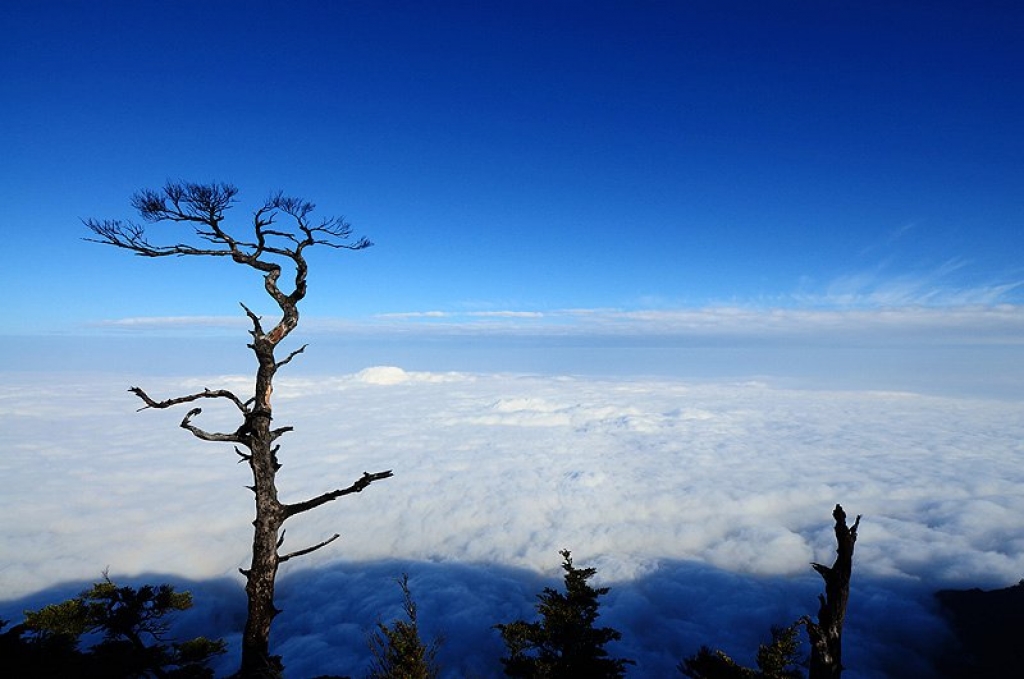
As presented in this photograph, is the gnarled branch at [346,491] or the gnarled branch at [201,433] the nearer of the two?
the gnarled branch at [201,433]

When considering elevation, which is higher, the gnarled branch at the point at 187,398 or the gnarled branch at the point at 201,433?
the gnarled branch at the point at 187,398

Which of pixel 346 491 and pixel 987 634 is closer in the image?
pixel 346 491

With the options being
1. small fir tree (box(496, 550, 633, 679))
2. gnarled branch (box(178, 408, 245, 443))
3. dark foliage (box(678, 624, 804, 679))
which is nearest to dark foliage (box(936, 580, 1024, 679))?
small fir tree (box(496, 550, 633, 679))

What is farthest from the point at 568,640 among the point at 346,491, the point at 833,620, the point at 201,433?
the point at 201,433

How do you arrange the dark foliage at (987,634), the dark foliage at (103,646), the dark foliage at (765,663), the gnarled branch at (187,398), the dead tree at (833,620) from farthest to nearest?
1. the dark foliage at (987,634)
2. the dark foliage at (765,663)
3. the dark foliage at (103,646)
4. the dead tree at (833,620)
5. the gnarled branch at (187,398)

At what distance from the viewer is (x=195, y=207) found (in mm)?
6797

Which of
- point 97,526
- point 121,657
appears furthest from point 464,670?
point 97,526

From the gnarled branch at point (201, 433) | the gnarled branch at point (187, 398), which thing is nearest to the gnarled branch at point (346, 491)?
the gnarled branch at point (201, 433)

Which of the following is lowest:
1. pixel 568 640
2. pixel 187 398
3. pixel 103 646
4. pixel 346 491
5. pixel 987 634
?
pixel 987 634

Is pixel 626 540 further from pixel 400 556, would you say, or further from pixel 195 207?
pixel 195 207

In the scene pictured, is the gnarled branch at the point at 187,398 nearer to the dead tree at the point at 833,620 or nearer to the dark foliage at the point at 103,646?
the dark foliage at the point at 103,646

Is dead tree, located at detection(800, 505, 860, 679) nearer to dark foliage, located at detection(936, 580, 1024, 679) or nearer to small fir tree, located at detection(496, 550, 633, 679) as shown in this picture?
small fir tree, located at detection(496, 550, 633, 679)

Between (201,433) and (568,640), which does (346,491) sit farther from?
(568,640)

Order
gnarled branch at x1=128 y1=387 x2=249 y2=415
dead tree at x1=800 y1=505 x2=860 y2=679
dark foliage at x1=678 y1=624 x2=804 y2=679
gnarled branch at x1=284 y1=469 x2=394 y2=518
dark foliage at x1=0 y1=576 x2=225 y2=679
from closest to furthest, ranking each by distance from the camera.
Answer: gnarled branch at x1=128 y1=387 x2=249 y2=415 < gnarled branch at x1=284 y1=469 x2=394 y2=518 < dead tree at x1=800 y1=505 x2=860 y2=679 < dark foliage at x1=0 y1=576 x2=225 y2=679 < dark foliage at x1=678 y1=624 x2=804 y2=679
